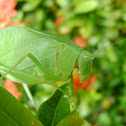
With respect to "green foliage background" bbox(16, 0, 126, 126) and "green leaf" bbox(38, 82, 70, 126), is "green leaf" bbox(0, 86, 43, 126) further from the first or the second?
"green foliage background" bbox(16, 0, 126, 126)

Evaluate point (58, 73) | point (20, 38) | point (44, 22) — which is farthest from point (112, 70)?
point (20, 38)

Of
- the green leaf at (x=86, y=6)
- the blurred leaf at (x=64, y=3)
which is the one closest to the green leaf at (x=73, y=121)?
the green leaf at (x=86, y=6)

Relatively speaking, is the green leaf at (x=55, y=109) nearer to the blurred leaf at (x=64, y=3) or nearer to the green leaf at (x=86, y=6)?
the green leaf at (x=86, y=6)

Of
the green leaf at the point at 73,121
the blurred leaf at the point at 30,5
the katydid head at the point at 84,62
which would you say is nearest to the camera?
the green leaf at the point at 73,121

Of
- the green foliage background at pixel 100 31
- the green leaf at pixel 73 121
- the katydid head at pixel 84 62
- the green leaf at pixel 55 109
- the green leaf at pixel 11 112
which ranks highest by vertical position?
the green leaf at pixel 11 112

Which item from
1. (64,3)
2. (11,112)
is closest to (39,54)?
(11,112)

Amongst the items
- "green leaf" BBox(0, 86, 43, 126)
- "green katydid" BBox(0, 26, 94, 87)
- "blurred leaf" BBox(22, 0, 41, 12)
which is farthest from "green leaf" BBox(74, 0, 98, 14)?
"green leaf" BBox(0, 86, 43, 126)

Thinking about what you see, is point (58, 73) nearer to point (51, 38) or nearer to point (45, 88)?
point (51, 38)
